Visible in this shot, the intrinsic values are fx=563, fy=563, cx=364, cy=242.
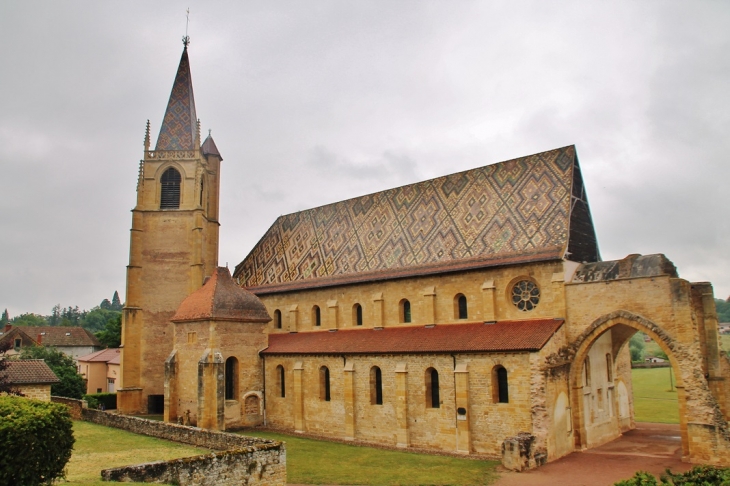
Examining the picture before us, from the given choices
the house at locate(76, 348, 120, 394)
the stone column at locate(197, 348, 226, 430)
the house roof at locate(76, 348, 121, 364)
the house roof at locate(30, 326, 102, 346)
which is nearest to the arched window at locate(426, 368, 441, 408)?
the stone column at locate(197, 348, 226, 430)

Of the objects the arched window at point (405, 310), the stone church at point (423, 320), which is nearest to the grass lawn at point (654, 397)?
the stone church at point (423, 320)

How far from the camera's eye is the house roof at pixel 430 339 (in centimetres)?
2384

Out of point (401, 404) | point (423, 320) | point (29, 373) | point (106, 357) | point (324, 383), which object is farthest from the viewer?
point (106, 357)

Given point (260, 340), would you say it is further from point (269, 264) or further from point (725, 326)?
point (725, 326)

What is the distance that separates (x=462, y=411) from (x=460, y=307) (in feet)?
18.8

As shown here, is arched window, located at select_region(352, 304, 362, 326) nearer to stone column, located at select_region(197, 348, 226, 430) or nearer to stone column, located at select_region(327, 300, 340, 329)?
stone column, located at select_region(327, 300, 340, 329)

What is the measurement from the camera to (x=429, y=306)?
2859 cm

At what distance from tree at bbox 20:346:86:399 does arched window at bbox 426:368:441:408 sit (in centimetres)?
3062

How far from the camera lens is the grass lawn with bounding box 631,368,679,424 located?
34906 millimetres

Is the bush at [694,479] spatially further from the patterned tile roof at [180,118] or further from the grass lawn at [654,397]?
the patterned tile roof at [180,118]

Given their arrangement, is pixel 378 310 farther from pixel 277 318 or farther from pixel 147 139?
pixel 147 139

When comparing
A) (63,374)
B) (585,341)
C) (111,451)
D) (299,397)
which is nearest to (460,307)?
(585,341)

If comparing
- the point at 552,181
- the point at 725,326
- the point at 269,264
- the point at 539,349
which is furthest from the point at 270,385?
the point at 725,326

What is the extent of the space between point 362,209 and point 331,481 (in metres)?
20.0
